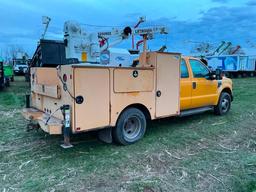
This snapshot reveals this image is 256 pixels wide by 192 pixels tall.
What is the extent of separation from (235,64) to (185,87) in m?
29.7

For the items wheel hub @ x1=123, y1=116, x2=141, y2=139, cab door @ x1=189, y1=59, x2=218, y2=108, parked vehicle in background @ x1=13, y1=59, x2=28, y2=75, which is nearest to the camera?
wheel hub @ x1=123, y1=116, x2=141, y2=139

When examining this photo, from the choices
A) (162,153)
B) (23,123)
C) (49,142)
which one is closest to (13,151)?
(49,142)

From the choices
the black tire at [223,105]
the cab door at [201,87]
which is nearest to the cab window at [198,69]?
the cab door at [201,87]

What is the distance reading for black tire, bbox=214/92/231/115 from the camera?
7.89m

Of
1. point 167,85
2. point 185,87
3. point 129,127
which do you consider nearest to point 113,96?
point 129,127

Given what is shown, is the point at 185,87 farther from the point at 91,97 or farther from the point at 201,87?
the point at 91,97

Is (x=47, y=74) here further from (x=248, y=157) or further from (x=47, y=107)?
(x=248, y=157)

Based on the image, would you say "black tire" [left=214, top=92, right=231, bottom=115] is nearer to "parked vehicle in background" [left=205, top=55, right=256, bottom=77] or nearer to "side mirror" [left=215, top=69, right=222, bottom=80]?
"side mirror" [left=215, top=69, right=222, bottom=80]

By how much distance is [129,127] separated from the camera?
5383mm

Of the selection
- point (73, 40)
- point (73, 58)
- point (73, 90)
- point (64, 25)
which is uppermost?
point (64, 25)

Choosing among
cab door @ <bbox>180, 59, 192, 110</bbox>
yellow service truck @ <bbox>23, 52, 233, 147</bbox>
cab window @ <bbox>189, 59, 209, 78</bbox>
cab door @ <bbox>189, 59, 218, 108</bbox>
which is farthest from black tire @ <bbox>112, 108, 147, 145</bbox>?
cab window @ <bbox>189, 59, 209, 78</bbox>

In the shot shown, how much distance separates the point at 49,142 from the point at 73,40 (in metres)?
3.10

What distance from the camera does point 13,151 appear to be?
4.91 meters

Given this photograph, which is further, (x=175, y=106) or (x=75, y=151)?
(x=175, y=106)
